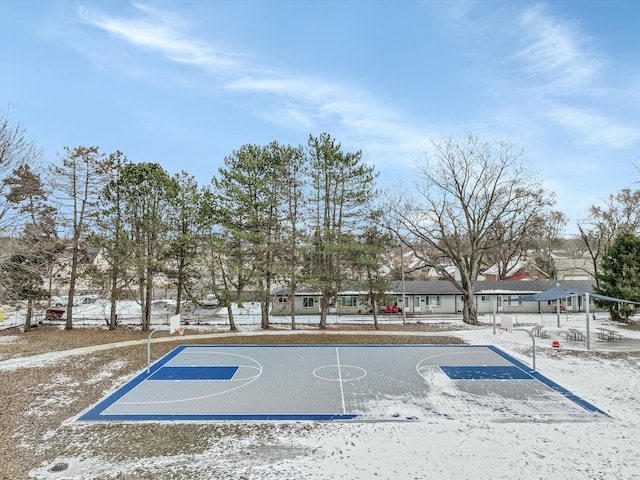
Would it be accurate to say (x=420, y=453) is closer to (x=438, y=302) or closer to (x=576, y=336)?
(x=576, y=336)

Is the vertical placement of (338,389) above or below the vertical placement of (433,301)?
below

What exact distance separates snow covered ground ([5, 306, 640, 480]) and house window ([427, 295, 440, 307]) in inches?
958

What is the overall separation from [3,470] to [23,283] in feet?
57.8

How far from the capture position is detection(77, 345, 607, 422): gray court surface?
34.0ft

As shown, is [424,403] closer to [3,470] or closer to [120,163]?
[3,470]

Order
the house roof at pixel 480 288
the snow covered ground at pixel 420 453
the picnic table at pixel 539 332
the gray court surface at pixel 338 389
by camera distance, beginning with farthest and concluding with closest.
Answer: the house roof at pixel 480 288 → the picnic table at pixel 539 332 → the gray court surface at pixel 338 389 → the snow covered ground at pixel 420 453

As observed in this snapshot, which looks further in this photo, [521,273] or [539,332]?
[521,273]

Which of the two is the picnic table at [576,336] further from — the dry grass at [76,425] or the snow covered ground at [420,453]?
the dry grass at [76,425]

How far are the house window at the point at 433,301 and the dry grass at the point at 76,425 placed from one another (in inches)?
904

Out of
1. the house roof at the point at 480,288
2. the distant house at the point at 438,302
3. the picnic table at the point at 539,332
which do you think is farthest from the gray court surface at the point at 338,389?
the house roof at the point at 480,288

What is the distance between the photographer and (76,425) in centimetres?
963

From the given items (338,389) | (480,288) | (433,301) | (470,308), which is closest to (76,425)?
(338,389)

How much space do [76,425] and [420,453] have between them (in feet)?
25.7

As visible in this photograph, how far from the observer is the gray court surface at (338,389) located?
1038cm
